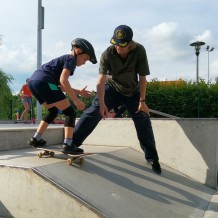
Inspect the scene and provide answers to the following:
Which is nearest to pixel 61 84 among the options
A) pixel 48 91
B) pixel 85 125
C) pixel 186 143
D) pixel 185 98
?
pixel 48 91

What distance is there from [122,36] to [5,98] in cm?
1795

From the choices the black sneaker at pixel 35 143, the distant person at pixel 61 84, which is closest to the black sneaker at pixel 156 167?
the distant person at pixel 61 84

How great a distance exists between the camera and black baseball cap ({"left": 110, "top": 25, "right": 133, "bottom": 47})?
3896mm

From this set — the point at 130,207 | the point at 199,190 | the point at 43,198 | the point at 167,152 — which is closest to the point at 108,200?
the point at 130,207

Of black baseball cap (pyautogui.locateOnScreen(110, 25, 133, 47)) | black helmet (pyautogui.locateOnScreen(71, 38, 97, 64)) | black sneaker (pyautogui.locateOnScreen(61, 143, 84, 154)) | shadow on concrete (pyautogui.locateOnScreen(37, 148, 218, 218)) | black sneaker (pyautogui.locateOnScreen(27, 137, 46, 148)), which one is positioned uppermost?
black baseball cap (pyautogui.locateOnScreen(110, 25, 133, 47))

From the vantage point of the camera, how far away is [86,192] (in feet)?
9.95

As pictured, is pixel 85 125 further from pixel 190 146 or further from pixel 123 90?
pixel 190 146

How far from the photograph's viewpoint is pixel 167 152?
514cm

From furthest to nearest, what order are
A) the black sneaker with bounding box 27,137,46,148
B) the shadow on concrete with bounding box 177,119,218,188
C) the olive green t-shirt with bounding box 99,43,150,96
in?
the shadow on concrete with bounding box 177,119,218,188
the olive green t-shirt with bounding box 99,43,150,96
the black sneaker with bounding box 27,137,46,148

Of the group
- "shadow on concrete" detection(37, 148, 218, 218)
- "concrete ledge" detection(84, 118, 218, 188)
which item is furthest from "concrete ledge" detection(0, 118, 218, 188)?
"shadow on concrete" detection(37, 148, 218, 218)

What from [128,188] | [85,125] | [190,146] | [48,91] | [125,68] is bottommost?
[128,188]

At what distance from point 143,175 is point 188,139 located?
123 centimetres

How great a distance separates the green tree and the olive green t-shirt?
56.8ft

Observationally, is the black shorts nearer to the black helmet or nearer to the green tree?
the black helmet
